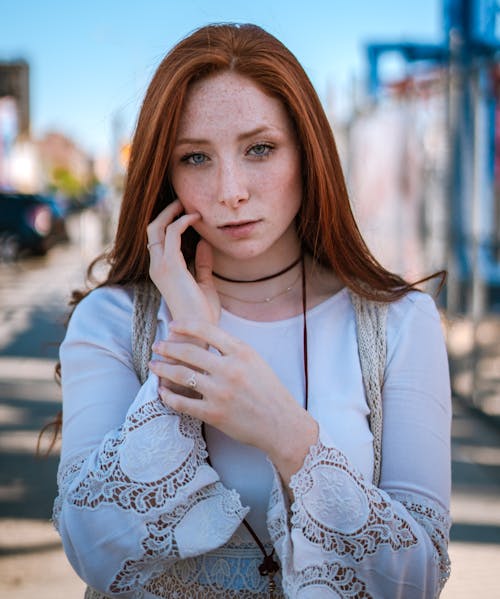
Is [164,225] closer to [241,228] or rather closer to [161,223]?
[161,223]

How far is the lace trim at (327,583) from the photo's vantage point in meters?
1.43

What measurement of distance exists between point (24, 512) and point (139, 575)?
2.57 m

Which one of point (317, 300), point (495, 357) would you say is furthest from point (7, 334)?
point (317, 300)

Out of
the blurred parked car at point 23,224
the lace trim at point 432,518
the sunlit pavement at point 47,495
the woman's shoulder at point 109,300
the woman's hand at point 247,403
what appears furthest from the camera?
the blurred parked car at point 23,224

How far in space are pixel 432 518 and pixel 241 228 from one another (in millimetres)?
666

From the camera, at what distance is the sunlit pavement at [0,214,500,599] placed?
3195mm

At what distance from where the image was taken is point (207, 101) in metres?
1.64

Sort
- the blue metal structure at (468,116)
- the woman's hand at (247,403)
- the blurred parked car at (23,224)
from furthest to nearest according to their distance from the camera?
the blurred parked car at (23,224), the blue metal structure at (468,116), the woman's hand at (247,403)

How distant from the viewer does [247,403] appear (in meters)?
1.42

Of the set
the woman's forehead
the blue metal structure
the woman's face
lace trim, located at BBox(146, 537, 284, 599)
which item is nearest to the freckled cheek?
the woman's face

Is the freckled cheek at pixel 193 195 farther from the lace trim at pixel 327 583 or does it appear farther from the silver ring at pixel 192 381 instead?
the lace trim at pixel 327 583

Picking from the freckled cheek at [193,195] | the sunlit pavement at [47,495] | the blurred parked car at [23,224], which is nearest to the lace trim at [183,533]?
the freckled cheek at [193,195]

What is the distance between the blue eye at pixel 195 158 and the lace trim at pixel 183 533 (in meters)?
0.64

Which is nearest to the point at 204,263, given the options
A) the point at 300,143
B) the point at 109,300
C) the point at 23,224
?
the point at 109,300
